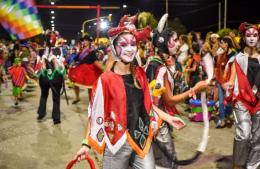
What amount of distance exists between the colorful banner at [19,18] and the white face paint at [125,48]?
1088mm

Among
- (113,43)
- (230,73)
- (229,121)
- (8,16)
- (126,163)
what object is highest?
(8,16)

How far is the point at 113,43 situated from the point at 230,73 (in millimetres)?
2607

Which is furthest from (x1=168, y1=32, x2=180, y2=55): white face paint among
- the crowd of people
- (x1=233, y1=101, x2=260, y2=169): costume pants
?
(x1=233, y1=101, x2=260, y2=169): costume pants

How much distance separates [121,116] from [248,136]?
2.55 metres

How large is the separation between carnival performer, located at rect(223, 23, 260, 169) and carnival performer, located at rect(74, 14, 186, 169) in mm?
2095

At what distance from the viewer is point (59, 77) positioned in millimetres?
9055

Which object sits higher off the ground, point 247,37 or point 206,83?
point 247,37

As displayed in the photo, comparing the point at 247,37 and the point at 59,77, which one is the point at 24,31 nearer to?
the point at 247,37

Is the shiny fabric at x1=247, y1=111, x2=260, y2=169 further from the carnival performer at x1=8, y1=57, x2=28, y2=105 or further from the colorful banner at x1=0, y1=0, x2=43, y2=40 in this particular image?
the carnival performer at x1=8, y1=57, x2=28, y2=105

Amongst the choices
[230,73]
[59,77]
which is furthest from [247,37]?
[59,77]

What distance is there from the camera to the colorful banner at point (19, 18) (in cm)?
397

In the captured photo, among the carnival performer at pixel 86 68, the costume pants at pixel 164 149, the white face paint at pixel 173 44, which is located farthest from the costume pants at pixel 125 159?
the carnival performer at pixel 86 68

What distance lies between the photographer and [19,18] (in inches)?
162

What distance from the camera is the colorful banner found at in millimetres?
3973
